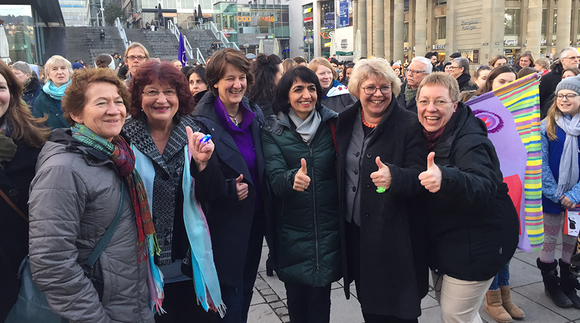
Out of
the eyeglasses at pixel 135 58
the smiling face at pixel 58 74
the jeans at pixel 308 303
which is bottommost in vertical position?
the jeans at pixel 308 303

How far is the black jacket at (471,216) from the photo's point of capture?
2695mm

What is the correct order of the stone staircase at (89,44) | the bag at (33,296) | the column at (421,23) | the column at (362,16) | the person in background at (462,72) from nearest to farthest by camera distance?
the bag at (33,296), the person in background at (462,72), the stone staircase at (89,44), the column at (421,23), the column at (362,16)

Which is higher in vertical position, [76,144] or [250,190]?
[76,144]

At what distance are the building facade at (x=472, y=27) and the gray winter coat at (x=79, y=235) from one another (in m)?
37.9

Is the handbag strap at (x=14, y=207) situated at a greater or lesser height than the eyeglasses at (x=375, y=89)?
lesser

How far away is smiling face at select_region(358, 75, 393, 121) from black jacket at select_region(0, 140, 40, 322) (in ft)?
6.68

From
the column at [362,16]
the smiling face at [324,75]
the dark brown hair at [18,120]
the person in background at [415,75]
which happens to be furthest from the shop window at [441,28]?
the dark brown hair at [18,120]

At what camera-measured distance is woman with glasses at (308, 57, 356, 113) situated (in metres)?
5.88

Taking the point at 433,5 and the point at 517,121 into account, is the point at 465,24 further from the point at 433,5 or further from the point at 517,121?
the point at 517,121

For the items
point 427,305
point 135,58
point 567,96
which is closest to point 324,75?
point 135,58

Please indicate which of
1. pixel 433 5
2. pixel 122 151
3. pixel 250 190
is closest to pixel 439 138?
pixel 250 190

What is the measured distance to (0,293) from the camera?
7.36 feet

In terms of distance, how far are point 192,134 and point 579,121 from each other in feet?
12.4

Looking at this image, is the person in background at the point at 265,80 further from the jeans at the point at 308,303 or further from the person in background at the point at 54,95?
the person in background at the point at 54,95
